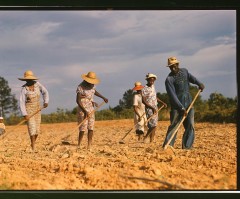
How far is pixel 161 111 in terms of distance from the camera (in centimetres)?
2420

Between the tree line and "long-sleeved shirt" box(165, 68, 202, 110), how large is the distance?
6.74 meters

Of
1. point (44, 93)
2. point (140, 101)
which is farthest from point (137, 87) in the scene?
point (44, 93)

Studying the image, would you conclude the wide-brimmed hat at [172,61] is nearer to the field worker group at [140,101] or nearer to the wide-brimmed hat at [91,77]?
the field worker group at [140,101]

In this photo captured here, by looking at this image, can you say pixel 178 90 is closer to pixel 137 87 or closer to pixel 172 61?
pixel 172 61

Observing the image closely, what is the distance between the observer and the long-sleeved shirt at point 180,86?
29.8ft

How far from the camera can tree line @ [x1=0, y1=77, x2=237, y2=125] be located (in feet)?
63.6

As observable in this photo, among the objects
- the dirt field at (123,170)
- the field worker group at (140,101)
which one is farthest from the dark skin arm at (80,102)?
the dirt field at (123,170)

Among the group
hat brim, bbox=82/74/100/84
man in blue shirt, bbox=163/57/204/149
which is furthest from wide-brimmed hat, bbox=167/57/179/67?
hat brim, bbox=82/74/100/84

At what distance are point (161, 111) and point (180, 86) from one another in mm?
15113

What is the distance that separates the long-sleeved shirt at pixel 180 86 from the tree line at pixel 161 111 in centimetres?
674
